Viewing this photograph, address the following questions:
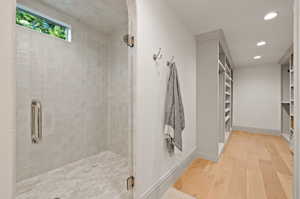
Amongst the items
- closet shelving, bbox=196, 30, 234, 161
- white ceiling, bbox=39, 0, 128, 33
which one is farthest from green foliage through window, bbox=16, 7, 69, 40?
closet shelving, bbox=196, 30, 234, 161

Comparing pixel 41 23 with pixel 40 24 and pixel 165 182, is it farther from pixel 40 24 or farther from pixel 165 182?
pixel 165 182

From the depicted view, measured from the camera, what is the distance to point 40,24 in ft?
6.22

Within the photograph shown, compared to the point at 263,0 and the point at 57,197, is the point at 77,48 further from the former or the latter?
the point at 263,0

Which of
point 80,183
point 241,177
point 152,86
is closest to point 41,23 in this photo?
point 152,86

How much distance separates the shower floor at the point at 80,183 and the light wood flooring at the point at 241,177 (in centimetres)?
85

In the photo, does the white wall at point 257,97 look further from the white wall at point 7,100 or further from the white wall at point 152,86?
the white wall at point 7,100

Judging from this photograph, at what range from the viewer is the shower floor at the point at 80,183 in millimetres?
1454

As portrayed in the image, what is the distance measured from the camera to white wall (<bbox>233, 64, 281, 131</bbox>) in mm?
4352

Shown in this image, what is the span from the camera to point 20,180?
165cm

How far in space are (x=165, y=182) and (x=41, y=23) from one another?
9.68ft

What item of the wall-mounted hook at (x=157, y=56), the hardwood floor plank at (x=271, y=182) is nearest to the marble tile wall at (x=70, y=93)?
the wall-mounted hook at (x=157, y=56)

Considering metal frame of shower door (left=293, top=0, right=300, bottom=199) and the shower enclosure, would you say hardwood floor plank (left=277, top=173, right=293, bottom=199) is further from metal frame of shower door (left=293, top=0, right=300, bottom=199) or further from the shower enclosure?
the shower enclosure

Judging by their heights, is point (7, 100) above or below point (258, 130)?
above

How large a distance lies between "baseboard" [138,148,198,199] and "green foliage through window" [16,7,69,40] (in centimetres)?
267
